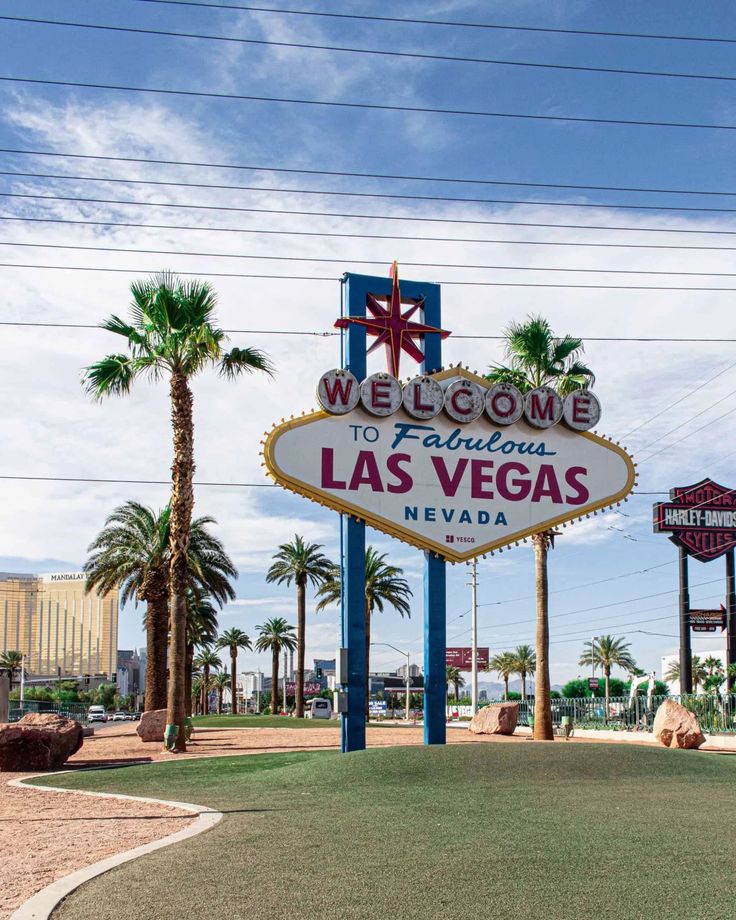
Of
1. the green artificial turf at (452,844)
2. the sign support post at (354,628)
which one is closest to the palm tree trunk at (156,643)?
the sign support post at (354,628)

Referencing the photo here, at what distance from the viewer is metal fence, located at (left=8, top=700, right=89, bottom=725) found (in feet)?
202

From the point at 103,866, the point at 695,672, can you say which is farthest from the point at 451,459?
the point at 695,672

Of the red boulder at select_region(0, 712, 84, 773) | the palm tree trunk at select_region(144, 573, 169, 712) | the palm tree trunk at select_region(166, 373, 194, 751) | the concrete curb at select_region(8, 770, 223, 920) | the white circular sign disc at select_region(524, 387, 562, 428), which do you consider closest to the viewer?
the concrete curb at select_region(8, 770, 223, 920)

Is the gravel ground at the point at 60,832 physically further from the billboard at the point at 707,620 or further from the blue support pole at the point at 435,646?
the billboard at the point at 707,620

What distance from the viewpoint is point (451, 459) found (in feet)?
85.2

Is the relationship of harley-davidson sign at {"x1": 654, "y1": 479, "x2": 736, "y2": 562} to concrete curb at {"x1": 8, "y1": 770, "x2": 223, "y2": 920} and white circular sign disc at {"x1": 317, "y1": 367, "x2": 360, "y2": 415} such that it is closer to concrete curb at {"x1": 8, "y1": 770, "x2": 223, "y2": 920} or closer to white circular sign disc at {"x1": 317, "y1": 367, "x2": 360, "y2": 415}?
white circular sign disc at {"x1": 317, "y1": 367, "x2": 360, "y2": 415}

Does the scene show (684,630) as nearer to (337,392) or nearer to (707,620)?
(707,620)

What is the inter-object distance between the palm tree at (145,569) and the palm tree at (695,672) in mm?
58909

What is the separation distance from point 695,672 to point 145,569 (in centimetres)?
6701

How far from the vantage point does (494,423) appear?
26.4 metres

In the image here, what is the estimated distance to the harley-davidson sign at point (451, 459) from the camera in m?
25.0

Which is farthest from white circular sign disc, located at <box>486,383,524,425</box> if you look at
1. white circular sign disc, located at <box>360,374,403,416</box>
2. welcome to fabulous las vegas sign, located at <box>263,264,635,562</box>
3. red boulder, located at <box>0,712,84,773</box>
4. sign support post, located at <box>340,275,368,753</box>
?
red boulder, located at <box>0,712,84,773</box>

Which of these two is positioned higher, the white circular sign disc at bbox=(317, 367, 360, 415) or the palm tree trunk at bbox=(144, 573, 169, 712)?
the white circular sign disc at bbox=(317, 367, 360, 415)

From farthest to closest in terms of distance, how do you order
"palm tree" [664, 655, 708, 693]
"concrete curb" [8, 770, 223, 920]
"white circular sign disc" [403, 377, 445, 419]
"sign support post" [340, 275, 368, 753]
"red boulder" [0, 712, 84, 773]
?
1. "palm tree" [664, 655, 708, 693]
2. "white circular sign disc" [403, 377, 445, 419]
3. "red boulder" [0, 712, 84, 773]
4. "sign support post" [340, 275, 368, 753]
5. "concrete curb" [8, 770, 223, 920]
